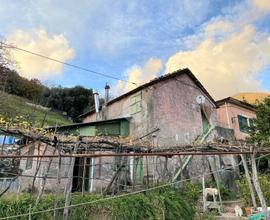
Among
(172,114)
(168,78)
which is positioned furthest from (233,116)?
(168,78)

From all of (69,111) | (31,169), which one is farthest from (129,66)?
(69,111)

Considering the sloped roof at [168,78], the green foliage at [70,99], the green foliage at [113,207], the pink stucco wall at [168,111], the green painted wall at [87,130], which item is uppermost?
the green foliage at [70,99]

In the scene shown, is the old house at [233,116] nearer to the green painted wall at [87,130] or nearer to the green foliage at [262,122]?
the green foliage at [262,122]

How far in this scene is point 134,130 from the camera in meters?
16.3

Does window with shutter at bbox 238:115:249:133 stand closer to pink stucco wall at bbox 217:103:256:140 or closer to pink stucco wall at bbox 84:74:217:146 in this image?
pink stucco wall at bbox 217:103:256:140

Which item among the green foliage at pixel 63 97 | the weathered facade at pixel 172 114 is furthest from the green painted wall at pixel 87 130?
the green foliage at pixel 63 97

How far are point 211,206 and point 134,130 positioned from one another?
7.87 meters

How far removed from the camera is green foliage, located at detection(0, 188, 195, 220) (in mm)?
5633

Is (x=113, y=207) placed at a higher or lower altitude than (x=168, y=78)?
lower

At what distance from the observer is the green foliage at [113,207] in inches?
222

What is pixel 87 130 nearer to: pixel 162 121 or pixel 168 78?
pixel 162 121

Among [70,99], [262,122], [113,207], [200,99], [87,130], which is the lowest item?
[113,207]

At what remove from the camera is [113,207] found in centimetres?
584

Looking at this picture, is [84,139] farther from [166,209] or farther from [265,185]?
[265,185]
